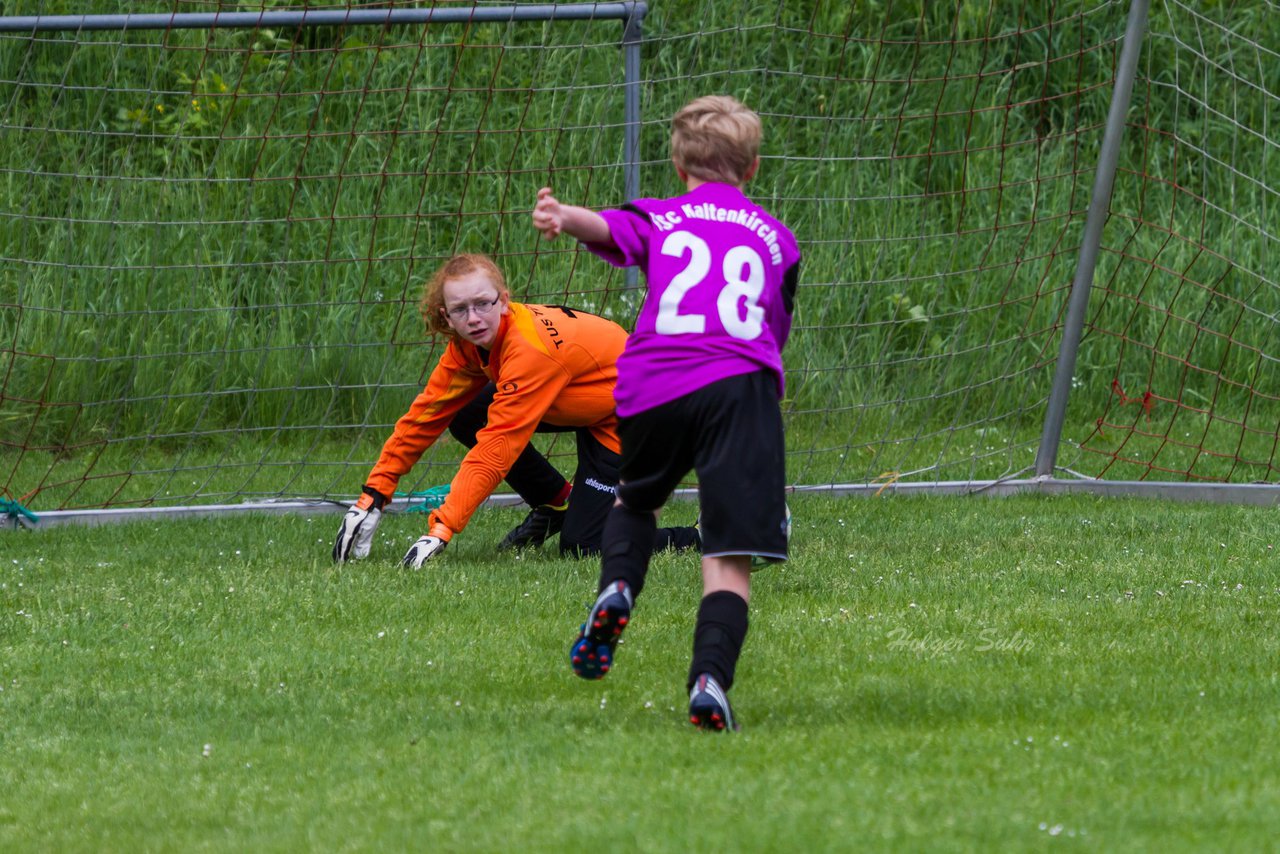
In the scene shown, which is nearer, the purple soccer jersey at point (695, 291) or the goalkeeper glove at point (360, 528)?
the purple soccer jersey at point (695, 291)

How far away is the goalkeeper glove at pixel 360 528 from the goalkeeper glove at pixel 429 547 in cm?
25

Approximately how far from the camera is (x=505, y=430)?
18.2 ft

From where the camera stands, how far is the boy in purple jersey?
3.52m

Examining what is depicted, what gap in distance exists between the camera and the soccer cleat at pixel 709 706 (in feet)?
11.3

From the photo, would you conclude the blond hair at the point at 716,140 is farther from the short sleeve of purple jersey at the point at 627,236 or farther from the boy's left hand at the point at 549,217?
the boy's left hand at the point at 549,217

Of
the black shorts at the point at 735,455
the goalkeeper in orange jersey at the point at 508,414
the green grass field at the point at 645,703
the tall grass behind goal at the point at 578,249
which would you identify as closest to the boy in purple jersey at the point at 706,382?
the black shorts at the point at 735,455

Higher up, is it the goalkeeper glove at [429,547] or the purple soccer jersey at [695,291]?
the purple soccer jersey at [695,291]

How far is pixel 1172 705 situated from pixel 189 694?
7.55 ft

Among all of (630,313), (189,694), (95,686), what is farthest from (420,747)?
(630,313)

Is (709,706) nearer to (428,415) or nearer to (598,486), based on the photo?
(598,486)

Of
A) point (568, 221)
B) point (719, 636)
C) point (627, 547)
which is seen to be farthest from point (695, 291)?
point (719, 636)

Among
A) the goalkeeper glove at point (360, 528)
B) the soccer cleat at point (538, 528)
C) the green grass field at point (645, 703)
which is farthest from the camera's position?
the soccer cleat at point (538, 528)

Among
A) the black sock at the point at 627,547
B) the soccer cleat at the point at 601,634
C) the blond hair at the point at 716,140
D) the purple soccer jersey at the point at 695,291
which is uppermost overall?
the blond hair at the point at 716,140

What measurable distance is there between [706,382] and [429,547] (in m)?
2.20
